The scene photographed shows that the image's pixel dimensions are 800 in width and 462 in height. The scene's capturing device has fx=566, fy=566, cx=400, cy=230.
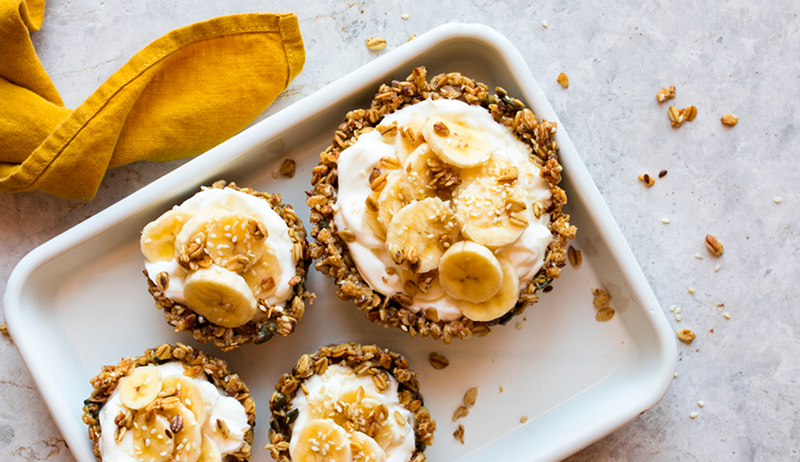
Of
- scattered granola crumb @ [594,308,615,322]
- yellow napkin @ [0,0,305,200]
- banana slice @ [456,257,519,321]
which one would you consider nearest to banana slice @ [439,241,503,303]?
banana slice @ [456,257,519,321]

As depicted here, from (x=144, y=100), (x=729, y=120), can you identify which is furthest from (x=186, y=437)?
(x=729, y=120)

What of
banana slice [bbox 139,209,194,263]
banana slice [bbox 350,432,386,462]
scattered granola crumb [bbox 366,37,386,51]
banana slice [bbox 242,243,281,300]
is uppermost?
scattered granola crumb [bbox 366,37,386,51]

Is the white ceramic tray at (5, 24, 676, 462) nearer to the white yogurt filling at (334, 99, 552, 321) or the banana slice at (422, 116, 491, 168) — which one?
the white yogurt filling at (334, 99, 552, 321)

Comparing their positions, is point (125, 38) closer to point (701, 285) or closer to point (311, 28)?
point (311, 28)

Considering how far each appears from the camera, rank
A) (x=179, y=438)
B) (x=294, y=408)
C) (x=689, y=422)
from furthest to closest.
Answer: (x=689, y=422)
(x=294, y=408)
(x=179, y=438)

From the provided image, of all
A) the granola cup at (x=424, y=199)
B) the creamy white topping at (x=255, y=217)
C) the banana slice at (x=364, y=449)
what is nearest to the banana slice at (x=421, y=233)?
the granola cup at (x=424, y=199)

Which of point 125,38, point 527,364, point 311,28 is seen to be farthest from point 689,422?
point 125,38

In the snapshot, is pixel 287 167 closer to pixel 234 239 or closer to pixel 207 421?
pixel 234 239
